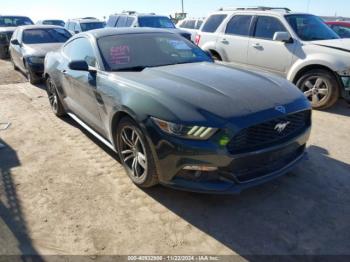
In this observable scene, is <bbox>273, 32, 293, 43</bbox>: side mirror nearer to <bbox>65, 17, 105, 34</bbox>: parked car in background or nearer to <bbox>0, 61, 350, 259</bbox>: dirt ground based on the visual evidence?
<bbox>0, 61, 350, 259</bbox>: dirt ground

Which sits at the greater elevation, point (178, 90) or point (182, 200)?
point (178, 90)

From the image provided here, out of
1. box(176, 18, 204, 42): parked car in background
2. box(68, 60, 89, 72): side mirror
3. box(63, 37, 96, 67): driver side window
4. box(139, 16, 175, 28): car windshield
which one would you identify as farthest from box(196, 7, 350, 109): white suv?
box(176, 18, 204, 42): parked car in background

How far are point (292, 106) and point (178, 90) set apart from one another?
45.1 inches

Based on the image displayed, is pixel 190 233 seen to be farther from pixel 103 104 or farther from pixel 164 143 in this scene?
pixel 103 104

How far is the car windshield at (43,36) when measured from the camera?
9.64 meters

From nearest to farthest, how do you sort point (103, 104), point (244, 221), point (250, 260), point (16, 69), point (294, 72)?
1. point (250, 260)
2. point (244, 221)
3. point (103, 104)
4. point (294, 72)
5. point (16, 69)

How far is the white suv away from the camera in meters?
5.83

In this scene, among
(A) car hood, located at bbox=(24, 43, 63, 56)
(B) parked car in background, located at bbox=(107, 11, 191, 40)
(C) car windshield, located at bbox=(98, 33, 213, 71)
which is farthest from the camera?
(B) parked car in background, located at bbox=(107, 11, 191, 40)

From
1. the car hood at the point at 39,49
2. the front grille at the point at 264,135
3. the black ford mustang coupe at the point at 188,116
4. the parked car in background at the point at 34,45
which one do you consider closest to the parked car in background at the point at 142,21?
the parked car in background at the point at 34,45

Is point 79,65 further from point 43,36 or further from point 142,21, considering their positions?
point 142,21

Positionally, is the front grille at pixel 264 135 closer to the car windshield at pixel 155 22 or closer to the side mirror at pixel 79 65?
the side mirror at pixel 79 65

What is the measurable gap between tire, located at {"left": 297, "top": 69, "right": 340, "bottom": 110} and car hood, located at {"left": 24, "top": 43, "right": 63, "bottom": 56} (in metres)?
6.64

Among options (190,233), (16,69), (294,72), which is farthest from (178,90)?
(16,69)

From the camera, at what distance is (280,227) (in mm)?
2865
